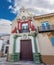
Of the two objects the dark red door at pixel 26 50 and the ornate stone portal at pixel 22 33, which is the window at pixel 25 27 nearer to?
the ornate stone portal at pixel 22 33

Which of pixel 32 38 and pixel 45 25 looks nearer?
pixel 32 38

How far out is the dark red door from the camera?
14852mm

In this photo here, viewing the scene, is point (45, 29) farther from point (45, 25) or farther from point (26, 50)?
point (26, 50)

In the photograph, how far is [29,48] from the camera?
15.0 metres

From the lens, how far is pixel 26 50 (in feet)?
49.7

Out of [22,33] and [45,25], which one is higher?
[45,25]

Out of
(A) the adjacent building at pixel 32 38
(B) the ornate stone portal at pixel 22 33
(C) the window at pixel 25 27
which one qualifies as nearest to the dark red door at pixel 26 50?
(A) the adjacent building at pixel 32 38

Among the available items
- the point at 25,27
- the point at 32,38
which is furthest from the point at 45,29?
the point at 25,27

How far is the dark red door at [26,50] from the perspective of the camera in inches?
585

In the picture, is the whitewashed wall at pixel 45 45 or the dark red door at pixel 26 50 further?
the dark red door at pixel 26 50

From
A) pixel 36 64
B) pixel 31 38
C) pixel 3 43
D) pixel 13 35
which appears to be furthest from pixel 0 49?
pixel 36 64

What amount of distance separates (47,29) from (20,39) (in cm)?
439

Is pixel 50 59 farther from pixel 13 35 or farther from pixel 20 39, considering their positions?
pixel 13 35

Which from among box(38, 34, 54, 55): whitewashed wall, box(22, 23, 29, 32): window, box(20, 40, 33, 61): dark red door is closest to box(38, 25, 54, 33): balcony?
box(38, 34, 54, 55): whitewashed wall
